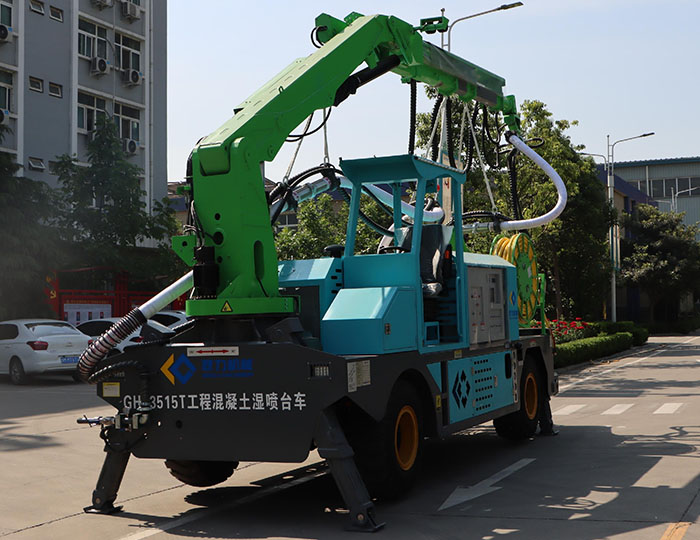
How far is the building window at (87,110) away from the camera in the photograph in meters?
37.9

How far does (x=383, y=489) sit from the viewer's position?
793 centimetres

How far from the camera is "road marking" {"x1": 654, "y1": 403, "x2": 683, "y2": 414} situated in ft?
50.4

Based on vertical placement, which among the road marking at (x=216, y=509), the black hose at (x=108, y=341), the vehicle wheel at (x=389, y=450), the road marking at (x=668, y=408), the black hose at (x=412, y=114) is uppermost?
the black hose at (x=412, y=114)

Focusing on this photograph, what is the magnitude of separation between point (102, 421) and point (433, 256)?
368 centimetres

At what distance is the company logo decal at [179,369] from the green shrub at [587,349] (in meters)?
18.5

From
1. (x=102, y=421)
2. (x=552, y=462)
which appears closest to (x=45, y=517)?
(x=102, y=421)

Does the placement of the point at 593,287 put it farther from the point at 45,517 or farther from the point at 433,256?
the point at 45,517

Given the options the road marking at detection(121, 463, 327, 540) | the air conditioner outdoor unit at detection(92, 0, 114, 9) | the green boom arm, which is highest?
the air conditioner outdoor unit at detection(92, 0, 114, 9)

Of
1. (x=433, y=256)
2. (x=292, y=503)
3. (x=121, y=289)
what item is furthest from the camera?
(x=121, y=289)

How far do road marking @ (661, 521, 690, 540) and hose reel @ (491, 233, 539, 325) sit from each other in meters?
4.85

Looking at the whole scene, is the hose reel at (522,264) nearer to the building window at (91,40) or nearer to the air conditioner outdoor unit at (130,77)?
the building window at (91,40)

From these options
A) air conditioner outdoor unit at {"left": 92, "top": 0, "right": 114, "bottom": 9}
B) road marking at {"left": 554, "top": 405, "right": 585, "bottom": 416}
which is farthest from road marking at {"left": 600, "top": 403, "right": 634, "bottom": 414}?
air conditioner outdoor unit at {"left": 92, "top": 0, "right": 114, "bottom": 9}

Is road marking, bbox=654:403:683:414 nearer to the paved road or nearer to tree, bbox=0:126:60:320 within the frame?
the paved road

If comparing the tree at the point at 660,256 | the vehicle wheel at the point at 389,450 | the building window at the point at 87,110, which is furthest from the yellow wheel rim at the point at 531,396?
the tree at the point at 660,256
